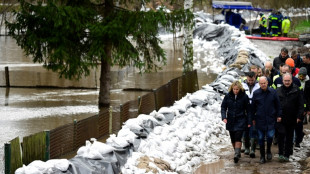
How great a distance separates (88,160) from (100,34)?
9763 mm

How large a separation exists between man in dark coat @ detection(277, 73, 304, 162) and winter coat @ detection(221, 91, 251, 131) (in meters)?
0.69

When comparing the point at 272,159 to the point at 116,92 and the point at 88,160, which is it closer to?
the point at 88,160

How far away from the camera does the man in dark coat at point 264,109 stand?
35.4ft

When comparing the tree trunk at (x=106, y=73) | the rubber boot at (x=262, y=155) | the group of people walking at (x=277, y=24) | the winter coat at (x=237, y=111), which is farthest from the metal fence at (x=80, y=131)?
the group of people walking at (x=277, y=24)

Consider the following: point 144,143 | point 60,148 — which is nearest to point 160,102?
point 144,143

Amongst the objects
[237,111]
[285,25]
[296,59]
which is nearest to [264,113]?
[237,111]

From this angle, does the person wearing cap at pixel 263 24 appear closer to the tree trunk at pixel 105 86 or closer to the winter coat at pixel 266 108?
the tree trunk at pixel 105 86

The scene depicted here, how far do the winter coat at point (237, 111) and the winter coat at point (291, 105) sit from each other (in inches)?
28.3

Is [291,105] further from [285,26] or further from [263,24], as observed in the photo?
[263,24]

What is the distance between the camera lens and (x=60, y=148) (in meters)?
9.95

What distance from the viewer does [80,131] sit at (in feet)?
35.8

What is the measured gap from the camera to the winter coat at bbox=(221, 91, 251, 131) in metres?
10.9

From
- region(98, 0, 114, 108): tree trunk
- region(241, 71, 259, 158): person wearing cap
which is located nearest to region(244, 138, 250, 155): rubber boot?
region(241, 71, 259, 158): person wearing cap

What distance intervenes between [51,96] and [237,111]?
12329mm
